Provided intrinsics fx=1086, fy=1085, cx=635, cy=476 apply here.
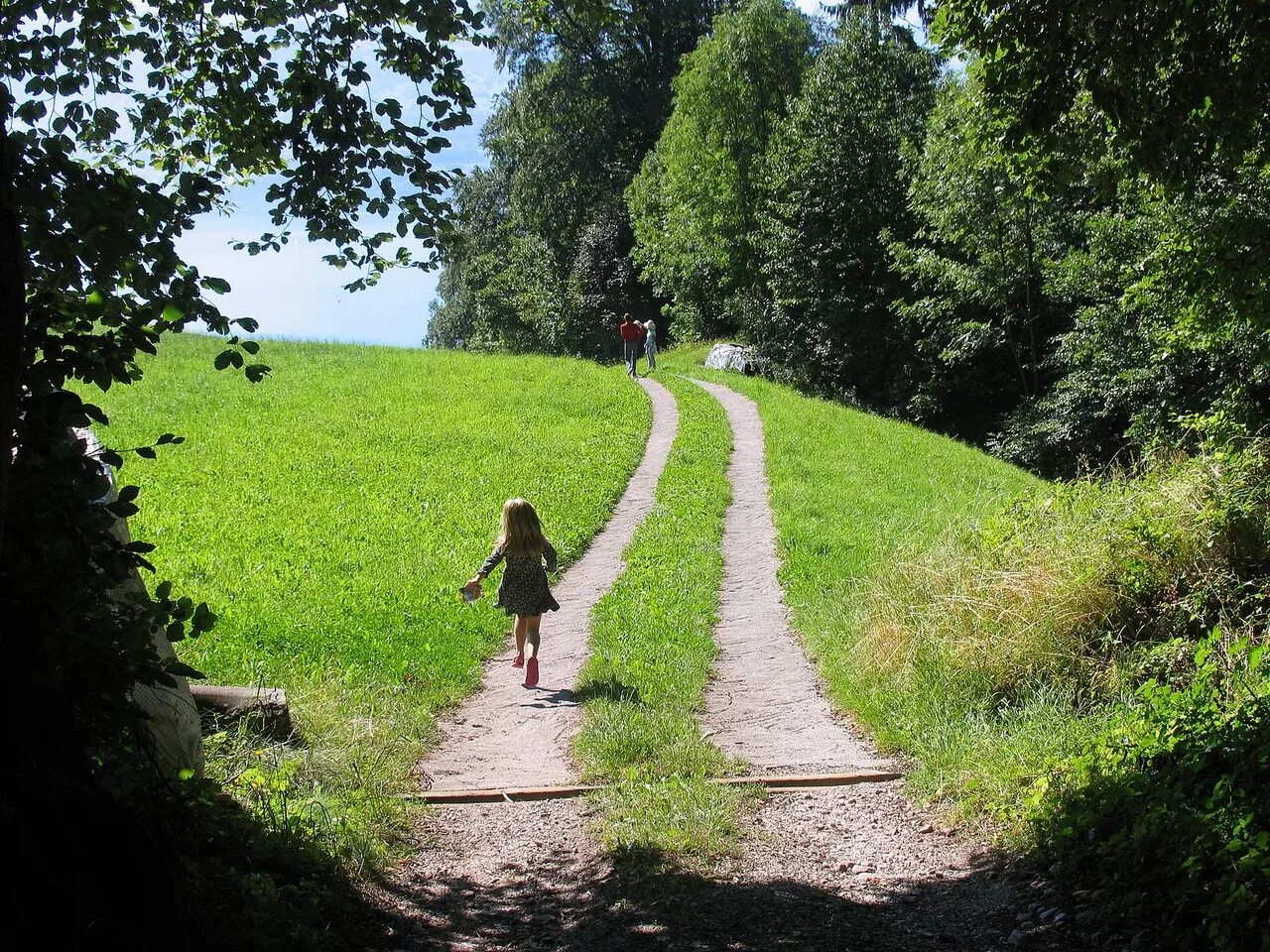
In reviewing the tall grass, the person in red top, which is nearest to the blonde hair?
the tall grass

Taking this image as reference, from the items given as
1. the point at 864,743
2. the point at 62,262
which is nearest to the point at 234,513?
the point at 864,743

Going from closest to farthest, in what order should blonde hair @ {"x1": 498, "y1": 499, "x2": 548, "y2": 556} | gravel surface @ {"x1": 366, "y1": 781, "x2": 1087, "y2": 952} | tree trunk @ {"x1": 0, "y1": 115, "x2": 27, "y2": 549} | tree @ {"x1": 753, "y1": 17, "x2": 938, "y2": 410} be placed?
tree trunk @ {"x1": 0, "y1": 115, "x2": 27, "y2": 549}, gravel surface @ {"x1": 366, "y1": 781, "x2": 1087, "y2": 952}, blonde hair @ {"x1": 498, "y1": 499, "x2": 548, "y2": 556}, tree @ {"x1": 753, "y1": 17, "x2": 938, "y2": 410}

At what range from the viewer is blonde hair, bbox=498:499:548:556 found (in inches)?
370

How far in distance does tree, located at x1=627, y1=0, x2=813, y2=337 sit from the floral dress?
1315 inches

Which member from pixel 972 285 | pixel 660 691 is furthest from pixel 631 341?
pixel 660 691

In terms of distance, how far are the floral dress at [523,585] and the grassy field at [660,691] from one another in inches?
30.3

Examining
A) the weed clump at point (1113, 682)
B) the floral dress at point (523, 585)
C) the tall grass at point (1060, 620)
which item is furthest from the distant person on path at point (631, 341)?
the tall grass at point (1060, 620)

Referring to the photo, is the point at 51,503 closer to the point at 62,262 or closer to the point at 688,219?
the point at 62,262

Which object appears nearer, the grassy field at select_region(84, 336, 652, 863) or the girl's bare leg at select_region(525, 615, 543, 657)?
the grassy field at select_region(84, 336, 652, 863)

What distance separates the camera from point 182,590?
40.3 feet

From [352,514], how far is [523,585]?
26.2 ft

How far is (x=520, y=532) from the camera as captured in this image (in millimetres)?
9414

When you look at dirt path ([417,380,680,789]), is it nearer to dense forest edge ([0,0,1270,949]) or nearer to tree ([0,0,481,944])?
dense forest edge ([0,0,1270,949])

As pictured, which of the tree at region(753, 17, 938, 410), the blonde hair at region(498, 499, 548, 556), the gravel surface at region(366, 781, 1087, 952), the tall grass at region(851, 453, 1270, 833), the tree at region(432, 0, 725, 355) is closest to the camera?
the gravel surface at region(366, 781, 1087, 952)
